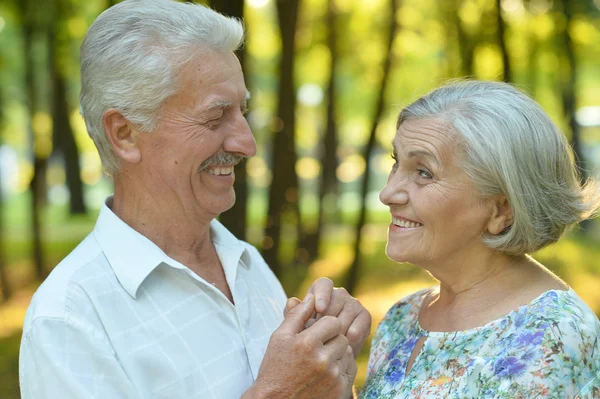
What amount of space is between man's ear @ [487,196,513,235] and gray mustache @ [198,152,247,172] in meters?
1.07

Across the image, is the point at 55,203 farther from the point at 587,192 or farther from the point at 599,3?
the point at 587,192

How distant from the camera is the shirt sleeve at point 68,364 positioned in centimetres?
232

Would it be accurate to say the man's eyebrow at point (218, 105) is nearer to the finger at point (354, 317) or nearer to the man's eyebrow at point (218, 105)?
the man's eyebrow at point (218, 105)

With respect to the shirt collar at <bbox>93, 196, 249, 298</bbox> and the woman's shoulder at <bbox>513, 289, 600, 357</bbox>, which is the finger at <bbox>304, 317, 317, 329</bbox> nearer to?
the shirt collar at <bbox>93, 196, 249, 298</bbox>

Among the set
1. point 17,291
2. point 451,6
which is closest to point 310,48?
point 451,6

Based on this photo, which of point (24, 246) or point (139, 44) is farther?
point (24, 246)

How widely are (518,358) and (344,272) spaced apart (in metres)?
11.6

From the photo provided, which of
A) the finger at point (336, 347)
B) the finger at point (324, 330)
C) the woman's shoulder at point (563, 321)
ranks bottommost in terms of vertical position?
the finger at point (336, 347)

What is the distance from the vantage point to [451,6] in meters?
14.6

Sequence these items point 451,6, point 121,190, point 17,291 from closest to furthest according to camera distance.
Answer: point 121,190
point 17,291
point 451,6

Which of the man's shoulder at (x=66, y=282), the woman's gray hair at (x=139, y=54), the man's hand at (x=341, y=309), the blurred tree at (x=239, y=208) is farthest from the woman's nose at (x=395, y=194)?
the blurred tree at (x=239, y=208)

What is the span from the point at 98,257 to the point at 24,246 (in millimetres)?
18858

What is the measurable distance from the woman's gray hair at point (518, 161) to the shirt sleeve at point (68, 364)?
142cm

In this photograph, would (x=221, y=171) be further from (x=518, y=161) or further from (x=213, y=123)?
(x=518, y=161)
